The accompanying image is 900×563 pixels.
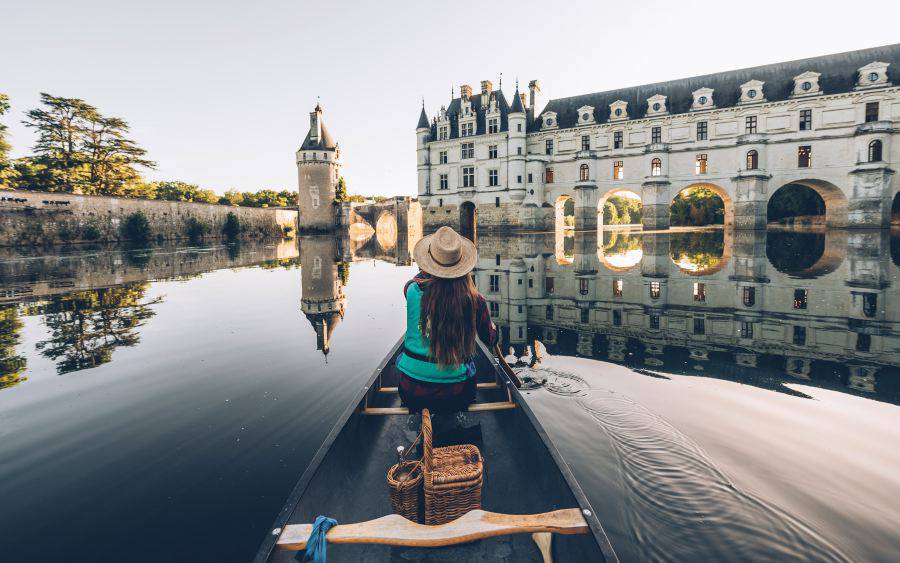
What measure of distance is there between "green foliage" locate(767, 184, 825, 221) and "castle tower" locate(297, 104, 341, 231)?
4613cm

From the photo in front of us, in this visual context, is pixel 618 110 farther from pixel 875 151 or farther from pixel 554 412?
pixel 554 412

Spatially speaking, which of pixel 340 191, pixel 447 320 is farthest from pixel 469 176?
pixel 447 320

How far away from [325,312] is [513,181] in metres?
34.5

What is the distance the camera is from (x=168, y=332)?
7.89m

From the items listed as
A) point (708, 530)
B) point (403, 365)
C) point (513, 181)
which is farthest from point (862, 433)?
point (513, 181)

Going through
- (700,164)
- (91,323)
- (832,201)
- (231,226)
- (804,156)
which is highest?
(700,164)

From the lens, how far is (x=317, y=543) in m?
2.10

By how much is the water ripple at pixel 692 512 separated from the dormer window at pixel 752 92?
40.2 meters

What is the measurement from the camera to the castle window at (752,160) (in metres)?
33.2

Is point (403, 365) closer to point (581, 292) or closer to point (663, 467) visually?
point (663, 467)

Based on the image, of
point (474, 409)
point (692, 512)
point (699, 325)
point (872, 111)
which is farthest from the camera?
point (872, 111)

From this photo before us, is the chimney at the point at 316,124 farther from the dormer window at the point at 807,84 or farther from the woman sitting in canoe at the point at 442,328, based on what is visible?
the woman sitting in canoe at the point at 442,328

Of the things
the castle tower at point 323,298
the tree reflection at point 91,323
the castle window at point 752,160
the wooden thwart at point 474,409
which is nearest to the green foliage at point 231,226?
the castle tower at point 323,298

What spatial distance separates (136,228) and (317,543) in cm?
4175
